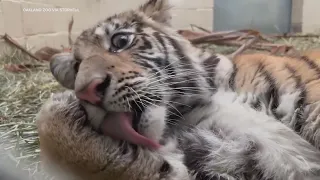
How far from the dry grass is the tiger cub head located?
0.42 feet

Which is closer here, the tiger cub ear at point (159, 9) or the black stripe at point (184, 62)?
the black stripe at point (184, 62)

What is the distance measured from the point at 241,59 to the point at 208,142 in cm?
33

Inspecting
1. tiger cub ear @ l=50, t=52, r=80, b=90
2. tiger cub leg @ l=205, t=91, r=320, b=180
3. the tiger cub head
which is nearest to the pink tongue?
the tiger cub head

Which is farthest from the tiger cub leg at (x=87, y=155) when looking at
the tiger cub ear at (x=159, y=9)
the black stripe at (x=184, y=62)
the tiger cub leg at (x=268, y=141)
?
the tiger cub ear at (x=159, y=9)

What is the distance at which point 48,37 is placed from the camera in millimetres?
1753

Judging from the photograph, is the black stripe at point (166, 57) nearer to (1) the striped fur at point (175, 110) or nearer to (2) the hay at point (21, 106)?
(1) the striped fur at point (175, 110)

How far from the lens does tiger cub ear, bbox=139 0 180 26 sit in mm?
1212

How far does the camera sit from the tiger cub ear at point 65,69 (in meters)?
0.87

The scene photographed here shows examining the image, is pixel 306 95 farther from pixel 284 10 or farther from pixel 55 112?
pixel 284 10

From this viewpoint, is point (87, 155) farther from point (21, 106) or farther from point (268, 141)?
point (21, 106)

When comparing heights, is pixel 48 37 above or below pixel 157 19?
below

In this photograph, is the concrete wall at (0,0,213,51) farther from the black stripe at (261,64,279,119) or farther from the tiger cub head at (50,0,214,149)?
the black stripe at (261,64,279,119)

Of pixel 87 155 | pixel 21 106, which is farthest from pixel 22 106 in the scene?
pixel 87 155

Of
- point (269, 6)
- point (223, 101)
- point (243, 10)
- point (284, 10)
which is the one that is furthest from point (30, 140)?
point (284, 10)
